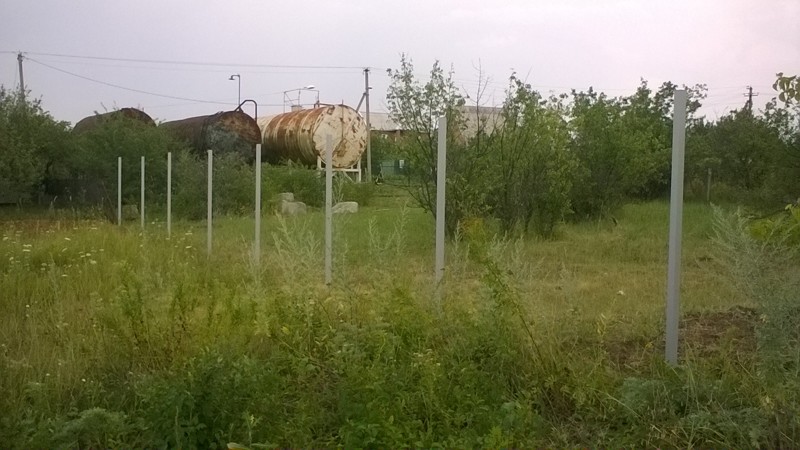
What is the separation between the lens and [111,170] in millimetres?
17938

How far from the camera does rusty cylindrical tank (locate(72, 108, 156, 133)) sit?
19773 mm

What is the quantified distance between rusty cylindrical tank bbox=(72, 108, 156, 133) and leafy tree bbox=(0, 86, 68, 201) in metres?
0.81

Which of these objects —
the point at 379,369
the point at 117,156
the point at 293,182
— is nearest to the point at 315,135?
the point at 293,182

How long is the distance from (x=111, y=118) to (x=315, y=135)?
617cm

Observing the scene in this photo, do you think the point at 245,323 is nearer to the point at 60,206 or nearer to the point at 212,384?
the point at 212,384

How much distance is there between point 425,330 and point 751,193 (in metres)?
10.5

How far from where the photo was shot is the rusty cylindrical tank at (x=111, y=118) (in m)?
19.8

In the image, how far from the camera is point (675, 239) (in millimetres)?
4023

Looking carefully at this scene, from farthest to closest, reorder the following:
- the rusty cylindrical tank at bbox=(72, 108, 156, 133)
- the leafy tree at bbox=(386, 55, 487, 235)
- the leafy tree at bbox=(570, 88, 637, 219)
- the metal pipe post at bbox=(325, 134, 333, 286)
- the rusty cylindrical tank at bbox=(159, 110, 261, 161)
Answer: the rusty cylindrical tank at bbox=(159, 110, 261, 161) → the rusty cylindrical tank at bbox=(72, 108, 156, 133) → the leafy tree at bbox=(570, 88, 637, 219) → the leafy tree at bbox=(386, 55, 487, 235) → the metal pipe post at bbox=(325, 134, 333, 286)

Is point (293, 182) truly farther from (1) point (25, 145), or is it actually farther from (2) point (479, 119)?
(2) point (479, 119)

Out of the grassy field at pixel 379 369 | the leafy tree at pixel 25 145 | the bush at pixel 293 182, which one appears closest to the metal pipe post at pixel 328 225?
the grassy field at pixel 379 369

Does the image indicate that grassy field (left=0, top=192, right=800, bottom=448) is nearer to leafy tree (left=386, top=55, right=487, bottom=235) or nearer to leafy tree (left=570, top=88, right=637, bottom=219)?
leafy tree (left=386, top=55, right=487, bottom=235)

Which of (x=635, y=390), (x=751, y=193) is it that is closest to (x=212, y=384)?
(x=635, y=390)

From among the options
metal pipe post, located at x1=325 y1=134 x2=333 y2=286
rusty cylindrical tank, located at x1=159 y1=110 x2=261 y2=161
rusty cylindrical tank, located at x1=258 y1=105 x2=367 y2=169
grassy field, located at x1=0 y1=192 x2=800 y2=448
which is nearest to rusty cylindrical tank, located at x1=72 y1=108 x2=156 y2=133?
rusty cylindrical tank, located at x1=159 y1=110 x2=261 y2=161
